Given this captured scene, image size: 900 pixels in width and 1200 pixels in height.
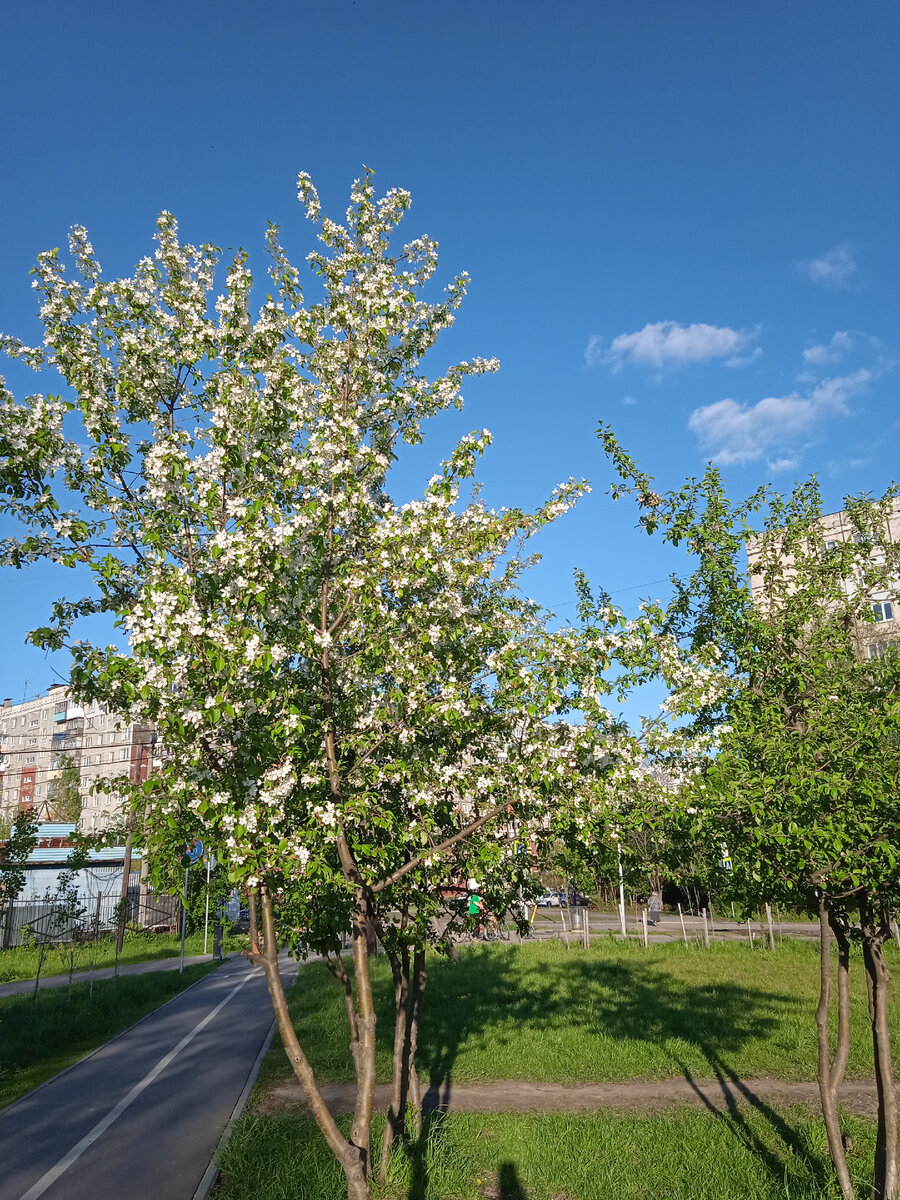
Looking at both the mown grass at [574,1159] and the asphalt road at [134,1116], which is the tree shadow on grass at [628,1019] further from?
the asphalt road at [134,1116]

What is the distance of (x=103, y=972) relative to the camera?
84.2 ft

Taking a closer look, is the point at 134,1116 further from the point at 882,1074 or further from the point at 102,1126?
the point at 882,1074

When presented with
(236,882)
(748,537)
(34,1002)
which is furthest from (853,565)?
(34,1002)

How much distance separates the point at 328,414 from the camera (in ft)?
21.6

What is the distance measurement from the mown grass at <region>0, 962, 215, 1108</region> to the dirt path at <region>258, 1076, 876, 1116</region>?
504 cm

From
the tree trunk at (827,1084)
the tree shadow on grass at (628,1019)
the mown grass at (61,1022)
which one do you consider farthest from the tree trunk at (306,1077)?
the mown grass at (61,1022)

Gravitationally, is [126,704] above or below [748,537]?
below

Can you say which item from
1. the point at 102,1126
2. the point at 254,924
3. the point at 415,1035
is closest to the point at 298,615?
the point at 254,924

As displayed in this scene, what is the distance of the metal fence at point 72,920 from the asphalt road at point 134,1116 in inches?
626

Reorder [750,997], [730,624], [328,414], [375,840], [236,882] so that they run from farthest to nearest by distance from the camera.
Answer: [750,997], [730,624], [328,414], [375,840], [236,882]

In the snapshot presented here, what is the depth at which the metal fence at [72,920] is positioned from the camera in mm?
31312

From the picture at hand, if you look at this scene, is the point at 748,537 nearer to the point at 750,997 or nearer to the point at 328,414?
the point at 328,414

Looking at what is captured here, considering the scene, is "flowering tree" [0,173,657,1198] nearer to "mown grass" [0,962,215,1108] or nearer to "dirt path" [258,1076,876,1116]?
"dirt path" [258,1076,876,1116]

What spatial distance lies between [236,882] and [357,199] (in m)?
5.90
